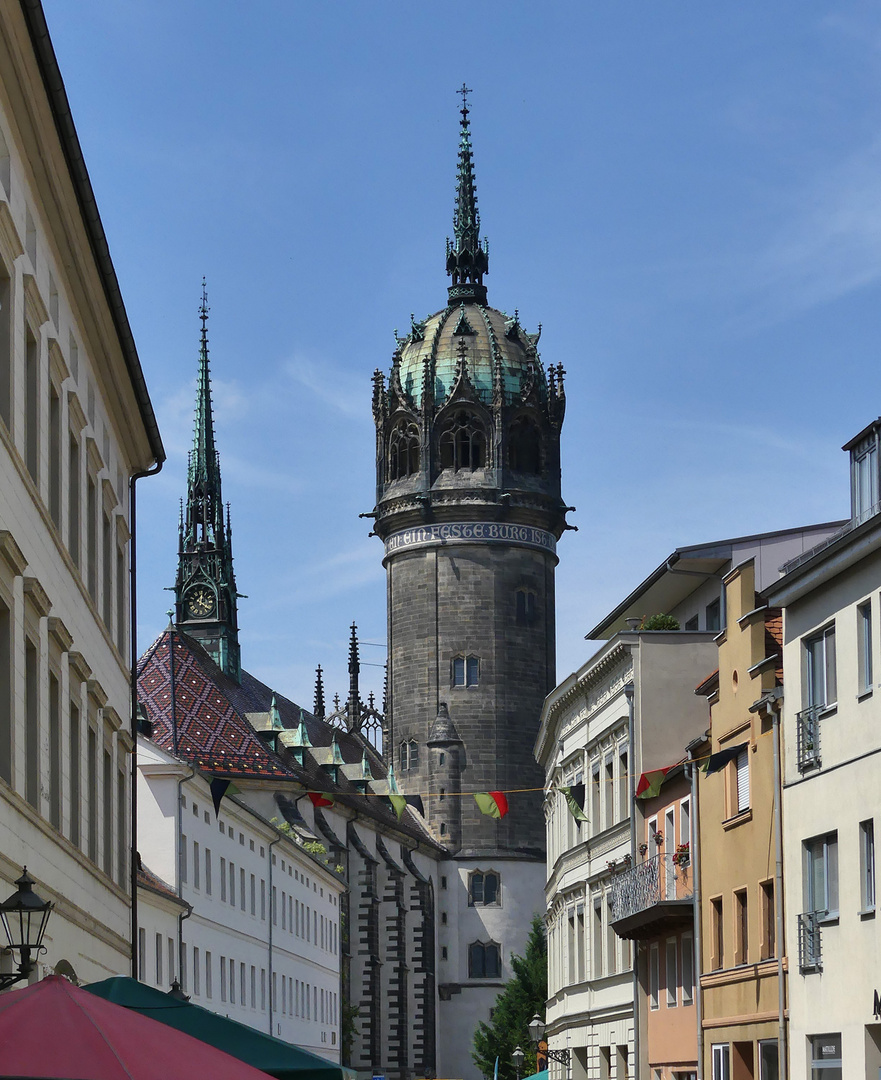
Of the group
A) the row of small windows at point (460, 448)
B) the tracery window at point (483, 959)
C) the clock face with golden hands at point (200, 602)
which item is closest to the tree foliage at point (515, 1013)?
the tracery window at point (483, 959)

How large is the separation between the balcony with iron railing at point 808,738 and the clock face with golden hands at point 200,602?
3557 inches

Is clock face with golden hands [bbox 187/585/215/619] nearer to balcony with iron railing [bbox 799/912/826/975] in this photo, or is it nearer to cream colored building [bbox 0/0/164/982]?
cream colored building [bbox 0/0/164/982]

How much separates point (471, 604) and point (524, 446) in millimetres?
9637

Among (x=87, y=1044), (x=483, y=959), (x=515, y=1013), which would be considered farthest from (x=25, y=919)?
(x=483, y=959)

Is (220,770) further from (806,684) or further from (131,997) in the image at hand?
(131,997)

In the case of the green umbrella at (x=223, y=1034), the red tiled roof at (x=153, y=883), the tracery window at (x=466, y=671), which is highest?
the tracery window at (x=466, y=671)

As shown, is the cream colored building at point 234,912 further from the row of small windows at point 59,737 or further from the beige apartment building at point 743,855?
the row of small windows at point 59,737

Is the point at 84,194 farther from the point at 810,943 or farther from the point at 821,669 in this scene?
the point at 810,943

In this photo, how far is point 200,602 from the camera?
385 feet

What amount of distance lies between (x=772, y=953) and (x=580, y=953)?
18783mm

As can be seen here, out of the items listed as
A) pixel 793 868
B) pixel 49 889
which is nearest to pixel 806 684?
pixel 793 868

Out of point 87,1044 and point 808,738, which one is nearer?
point 87,1044

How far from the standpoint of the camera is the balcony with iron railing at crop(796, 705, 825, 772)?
89.1 feet

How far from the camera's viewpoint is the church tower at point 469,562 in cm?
10719
